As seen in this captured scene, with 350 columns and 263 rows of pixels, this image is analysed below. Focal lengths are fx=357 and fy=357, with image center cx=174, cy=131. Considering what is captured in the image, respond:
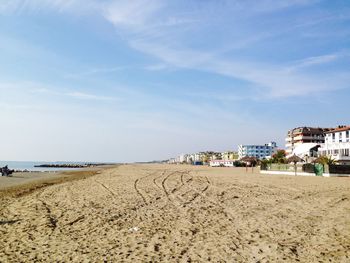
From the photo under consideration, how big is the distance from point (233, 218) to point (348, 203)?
7.23 metres

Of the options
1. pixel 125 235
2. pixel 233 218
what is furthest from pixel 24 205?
pixel 233 218

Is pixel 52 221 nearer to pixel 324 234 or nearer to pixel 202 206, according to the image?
pixel 202 206

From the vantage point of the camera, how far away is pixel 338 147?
206 feet

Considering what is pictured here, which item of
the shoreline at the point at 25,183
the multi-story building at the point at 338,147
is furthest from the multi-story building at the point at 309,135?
the shoreline at the point at 25,183

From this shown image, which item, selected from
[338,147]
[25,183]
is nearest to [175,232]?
[25,183]

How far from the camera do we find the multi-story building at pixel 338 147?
5947cm

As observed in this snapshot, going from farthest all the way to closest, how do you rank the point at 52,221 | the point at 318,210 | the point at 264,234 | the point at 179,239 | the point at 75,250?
the point at 318,210 → the point at 52,221 → the point at 264,234 → the point at 179,239 → the point at 75,250

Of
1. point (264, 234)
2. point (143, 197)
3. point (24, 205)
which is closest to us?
point (264, 234)

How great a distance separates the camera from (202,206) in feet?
49.5

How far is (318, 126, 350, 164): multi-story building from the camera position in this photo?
59469mm

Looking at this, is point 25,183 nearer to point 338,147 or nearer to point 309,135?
point 338,147

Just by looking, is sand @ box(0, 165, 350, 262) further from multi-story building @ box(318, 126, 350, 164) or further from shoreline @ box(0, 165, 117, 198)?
multi-story building @ box(318, 126, 350, 164)

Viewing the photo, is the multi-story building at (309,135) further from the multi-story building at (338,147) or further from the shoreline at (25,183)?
the shoreline at (25,183)

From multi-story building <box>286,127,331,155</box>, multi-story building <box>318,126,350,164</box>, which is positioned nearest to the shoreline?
multi-story building <box>318,126,350,164</box>
